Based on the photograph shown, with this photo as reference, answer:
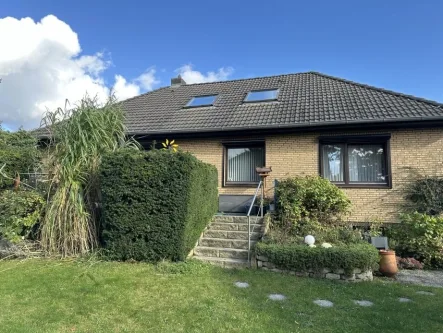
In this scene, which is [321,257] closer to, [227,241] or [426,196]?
[227,241]

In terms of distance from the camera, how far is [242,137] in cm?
1025

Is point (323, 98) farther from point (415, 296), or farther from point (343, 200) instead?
point (415, 296)

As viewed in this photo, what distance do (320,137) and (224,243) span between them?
4737 mm

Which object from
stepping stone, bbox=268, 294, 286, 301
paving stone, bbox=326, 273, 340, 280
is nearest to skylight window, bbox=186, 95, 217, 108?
paving stone, bbox=326, 273, 340, 280

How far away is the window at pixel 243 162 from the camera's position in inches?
402

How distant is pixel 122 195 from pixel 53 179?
5.97 feet

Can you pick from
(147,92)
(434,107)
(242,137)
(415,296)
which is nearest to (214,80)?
(147,92)

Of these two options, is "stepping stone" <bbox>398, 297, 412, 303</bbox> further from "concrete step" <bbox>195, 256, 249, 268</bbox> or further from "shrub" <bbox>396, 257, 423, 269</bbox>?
"concrete step" <bbox>195, 256, 249, 268</bbox>

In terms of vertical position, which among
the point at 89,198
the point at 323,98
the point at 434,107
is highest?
the point at 323,98

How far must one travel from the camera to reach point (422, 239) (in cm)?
714

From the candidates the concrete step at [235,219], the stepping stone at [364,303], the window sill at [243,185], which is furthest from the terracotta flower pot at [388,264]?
the window sill at [243,185]

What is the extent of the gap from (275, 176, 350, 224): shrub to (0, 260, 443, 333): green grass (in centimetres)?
238

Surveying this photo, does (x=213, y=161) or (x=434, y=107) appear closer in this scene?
(x=434, y=107)

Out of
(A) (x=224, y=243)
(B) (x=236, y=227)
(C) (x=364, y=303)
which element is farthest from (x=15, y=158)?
(C) (x=364, y=303)
